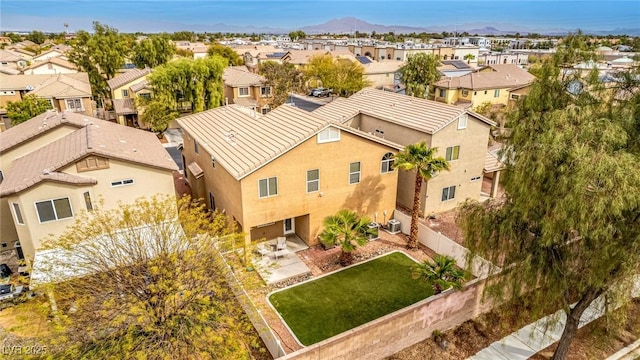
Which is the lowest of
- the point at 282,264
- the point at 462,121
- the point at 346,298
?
the point at 346,298

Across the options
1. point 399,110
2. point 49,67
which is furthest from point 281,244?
point 49,67

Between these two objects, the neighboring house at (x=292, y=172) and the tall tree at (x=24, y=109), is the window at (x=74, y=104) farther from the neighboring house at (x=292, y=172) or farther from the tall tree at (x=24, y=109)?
the neighboring house at (x=292, y=172)

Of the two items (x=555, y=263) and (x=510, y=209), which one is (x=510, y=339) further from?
(x=510, y=209)

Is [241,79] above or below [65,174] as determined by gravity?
above

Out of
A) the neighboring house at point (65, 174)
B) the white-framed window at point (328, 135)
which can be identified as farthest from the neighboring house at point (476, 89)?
the neighboring house at point (65, 174)

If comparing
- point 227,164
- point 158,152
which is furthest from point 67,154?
point 227,164

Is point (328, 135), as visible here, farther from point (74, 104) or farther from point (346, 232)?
point (74, 104)

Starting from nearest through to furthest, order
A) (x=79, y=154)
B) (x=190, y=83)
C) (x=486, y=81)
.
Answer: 1. (x=79, y=154)
2. (x=190, y=83)
3. (x=486, y=81)
